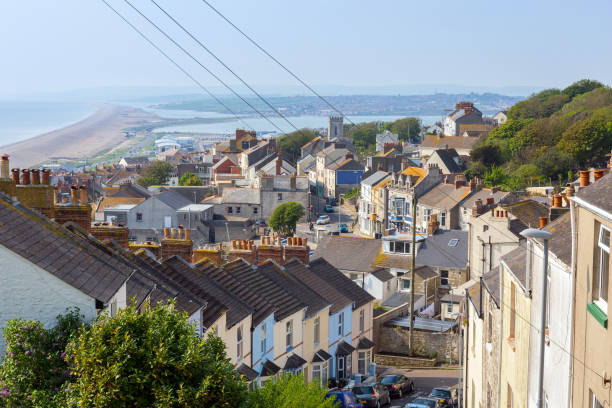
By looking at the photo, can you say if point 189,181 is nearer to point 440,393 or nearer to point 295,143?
point 295,143

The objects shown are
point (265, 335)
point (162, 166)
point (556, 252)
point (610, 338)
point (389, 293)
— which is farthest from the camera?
point (162, 166)

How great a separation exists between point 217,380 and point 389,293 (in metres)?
41.4

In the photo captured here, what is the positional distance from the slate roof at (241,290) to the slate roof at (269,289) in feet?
1.60

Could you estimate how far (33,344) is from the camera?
11266 mm

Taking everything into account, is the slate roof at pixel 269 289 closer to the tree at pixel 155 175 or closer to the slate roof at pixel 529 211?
the slate roof at pixel 529 211

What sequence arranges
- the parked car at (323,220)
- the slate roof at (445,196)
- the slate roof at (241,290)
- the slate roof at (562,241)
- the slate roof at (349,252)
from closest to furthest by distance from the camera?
1. the slate roof at (562,241)
2. the slate roof at (241,290)
3. the slate roof at (349,252)
4. the slate roof at (445,196)
5. the parked car at (323,220)

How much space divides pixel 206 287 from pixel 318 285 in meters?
8.95

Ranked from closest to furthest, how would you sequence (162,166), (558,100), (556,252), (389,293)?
(556,252) < (389,293) < (558,100) < (162,166)

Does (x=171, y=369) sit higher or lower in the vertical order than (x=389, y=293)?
higher

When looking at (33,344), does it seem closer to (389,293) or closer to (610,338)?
(610,338)

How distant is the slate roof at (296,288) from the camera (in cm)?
2748

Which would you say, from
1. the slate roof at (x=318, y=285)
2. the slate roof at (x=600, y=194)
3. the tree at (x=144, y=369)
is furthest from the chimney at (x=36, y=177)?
the slate roof at (x=318, y=285)

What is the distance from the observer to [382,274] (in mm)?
51125

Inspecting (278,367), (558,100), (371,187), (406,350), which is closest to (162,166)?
(371,187)
